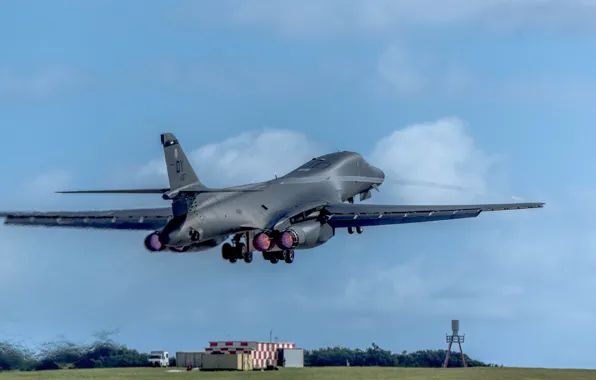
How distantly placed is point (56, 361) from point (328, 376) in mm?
14128

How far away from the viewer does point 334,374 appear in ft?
164

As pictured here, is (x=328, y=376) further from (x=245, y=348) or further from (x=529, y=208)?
(x=529, y=208)

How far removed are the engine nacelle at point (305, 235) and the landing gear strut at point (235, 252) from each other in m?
2.35

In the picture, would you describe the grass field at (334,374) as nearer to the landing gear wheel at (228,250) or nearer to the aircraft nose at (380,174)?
the landing gear wheel at (228,250)

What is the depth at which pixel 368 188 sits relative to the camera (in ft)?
250

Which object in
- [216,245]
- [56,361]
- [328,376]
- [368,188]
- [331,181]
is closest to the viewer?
[328,376]

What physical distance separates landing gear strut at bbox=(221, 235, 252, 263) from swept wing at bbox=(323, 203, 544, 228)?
581cm

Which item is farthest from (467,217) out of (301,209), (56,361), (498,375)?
(56,361)

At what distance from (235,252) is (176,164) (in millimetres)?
9789

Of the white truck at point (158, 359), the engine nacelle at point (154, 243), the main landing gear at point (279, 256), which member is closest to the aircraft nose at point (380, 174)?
the main landing gear at point (279, 256)

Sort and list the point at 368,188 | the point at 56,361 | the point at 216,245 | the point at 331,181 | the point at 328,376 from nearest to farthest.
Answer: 1. the point at 328,376
2. the point at 56,361
3. the point at 216,245
4. the point at 331,181
5. the point at 368,188

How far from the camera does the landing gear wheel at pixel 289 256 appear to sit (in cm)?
6331

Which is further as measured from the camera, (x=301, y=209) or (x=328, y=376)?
(x=301, y=209)

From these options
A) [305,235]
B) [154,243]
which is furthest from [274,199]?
[154,243]
